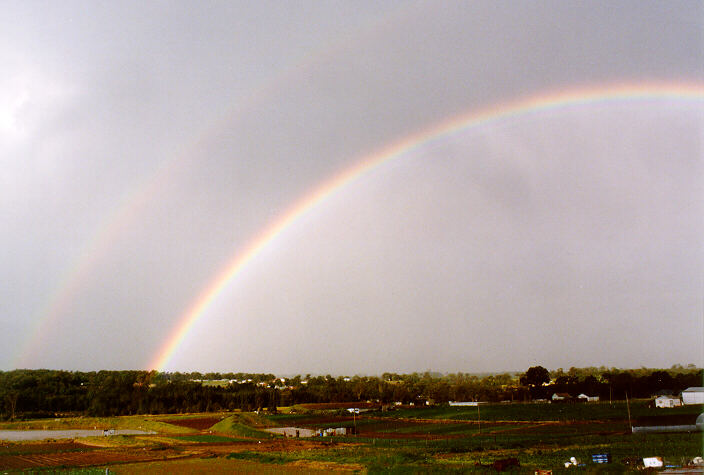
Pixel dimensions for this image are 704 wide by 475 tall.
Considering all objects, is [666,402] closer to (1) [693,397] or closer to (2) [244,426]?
(1) [693,397]

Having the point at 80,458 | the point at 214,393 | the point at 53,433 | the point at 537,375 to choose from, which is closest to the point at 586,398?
the point at 537,375

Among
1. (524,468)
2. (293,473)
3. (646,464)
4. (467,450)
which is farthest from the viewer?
(467,450)

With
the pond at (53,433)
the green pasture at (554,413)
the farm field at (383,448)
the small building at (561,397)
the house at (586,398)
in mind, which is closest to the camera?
the farm field at (383,448)

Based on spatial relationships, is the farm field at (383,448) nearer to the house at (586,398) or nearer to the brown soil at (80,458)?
the brown soil at (80,458)

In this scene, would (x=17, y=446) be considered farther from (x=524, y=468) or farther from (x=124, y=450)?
(x=524, y=468)

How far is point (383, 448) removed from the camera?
4334 cm

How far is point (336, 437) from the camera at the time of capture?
56344 mm

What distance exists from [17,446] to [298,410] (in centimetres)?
5397

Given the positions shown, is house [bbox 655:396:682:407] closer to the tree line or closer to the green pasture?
the green pasture

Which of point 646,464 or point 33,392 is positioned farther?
point 33,392

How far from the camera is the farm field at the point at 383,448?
1297 inches

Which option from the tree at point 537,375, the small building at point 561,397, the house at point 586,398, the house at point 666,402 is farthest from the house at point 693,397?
the tree at point 537,375

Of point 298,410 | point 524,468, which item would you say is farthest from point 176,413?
point 524,468

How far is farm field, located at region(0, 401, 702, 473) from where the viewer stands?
108 feet
